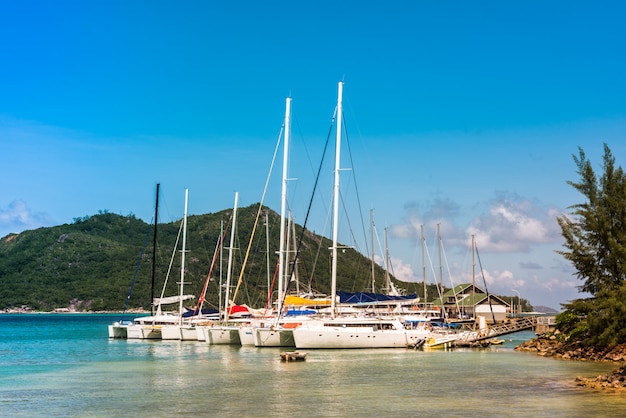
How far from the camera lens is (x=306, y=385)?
118 ft

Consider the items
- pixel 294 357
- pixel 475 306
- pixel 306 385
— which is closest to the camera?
pixel 306 385

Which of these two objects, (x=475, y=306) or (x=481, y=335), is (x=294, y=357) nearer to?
(x=481, y=335)

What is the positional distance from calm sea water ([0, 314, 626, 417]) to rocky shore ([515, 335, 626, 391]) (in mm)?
1063

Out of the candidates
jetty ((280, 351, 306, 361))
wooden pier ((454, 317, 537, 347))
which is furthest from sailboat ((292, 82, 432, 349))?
jetty ((280, 351, 306, 361))

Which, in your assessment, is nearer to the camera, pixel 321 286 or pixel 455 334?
pixel 455 334

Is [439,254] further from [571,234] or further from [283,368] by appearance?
[283,368]

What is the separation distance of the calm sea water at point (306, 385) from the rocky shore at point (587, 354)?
106cm

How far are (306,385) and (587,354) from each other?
22177mm

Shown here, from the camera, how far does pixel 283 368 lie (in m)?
43.8

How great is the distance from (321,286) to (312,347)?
119 m

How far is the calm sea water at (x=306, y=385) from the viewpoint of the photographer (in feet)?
93.6

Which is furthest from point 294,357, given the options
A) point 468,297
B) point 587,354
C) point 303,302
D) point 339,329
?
point 468,297

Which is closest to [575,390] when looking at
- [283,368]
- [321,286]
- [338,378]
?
[338,378]

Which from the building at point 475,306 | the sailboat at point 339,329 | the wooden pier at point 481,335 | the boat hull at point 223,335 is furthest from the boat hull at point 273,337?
the building at point 475,306
